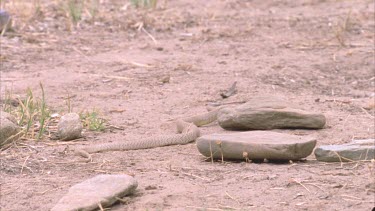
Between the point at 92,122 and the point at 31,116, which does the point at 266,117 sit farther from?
the point at 31,116

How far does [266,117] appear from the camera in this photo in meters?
5.10

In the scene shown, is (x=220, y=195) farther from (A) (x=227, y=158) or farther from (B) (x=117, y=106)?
(B) (x=117, y=106)

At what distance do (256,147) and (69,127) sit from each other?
123cm

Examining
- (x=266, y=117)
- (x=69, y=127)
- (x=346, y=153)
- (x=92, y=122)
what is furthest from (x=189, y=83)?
(x=346, y=153)

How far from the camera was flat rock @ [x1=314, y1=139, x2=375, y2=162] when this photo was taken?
4.30 m

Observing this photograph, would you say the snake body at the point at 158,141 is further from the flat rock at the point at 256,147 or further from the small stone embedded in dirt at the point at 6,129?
the flat rock at the point at 256,147

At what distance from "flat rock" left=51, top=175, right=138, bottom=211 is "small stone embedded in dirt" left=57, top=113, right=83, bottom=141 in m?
1.20

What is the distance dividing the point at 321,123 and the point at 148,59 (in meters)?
2.56

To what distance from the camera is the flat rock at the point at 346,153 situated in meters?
4.30

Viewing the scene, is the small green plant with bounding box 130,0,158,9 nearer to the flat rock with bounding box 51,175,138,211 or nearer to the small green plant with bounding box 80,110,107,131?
the small green plant with bounding box 80,110,107,131

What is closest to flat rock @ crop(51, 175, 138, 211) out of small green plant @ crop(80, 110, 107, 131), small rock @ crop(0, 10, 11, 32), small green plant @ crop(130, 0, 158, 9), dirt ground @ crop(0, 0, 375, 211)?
dirt ground @ crop(0, 0, 375, 211)

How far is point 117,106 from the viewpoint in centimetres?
596

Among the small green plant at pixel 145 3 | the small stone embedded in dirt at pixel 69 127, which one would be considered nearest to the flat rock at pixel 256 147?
the small stone embedded in dirt at pixel 69 127

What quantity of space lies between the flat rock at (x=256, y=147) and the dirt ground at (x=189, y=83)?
49mm
